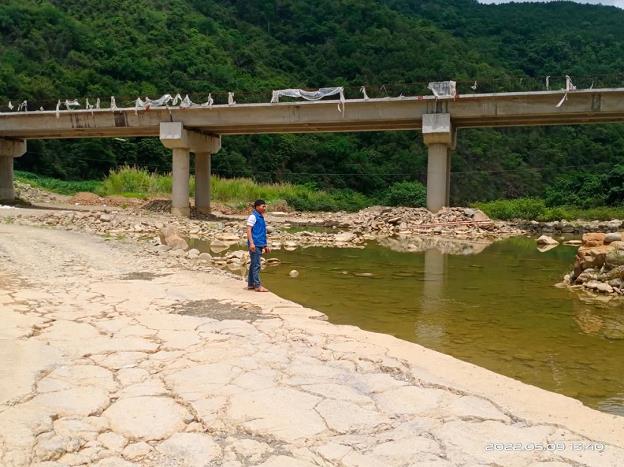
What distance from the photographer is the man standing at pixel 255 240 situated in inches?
351

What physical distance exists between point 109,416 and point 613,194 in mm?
36368

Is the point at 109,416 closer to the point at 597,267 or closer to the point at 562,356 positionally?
the point at 562,356

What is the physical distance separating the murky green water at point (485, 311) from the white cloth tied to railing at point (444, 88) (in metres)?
12.0

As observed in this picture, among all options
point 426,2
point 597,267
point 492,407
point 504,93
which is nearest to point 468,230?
point 504,93

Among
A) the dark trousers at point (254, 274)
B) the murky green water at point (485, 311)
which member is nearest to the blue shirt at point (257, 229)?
the dark trousers at point (254, 274)

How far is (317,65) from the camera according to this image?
→ 217 feet

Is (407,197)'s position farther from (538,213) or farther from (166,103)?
(166,103)

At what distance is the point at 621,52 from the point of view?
64.0 metres

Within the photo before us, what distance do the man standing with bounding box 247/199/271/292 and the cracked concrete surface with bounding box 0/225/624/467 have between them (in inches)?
74.4

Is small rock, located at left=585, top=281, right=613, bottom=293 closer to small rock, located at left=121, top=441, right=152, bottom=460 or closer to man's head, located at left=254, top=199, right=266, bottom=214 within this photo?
man's head, located at left=254, top=199, right=266, bottom=214

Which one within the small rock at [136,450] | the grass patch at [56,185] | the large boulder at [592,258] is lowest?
the grass patch at [56,185]

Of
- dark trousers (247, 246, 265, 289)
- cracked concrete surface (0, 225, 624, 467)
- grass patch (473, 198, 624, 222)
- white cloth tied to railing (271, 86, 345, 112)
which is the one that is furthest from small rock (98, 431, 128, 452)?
grass patch (473, 198, 624, 222)

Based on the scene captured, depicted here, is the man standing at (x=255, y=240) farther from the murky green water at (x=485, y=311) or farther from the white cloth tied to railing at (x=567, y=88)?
the white cloth tied to railing at (x=567, y=88)
